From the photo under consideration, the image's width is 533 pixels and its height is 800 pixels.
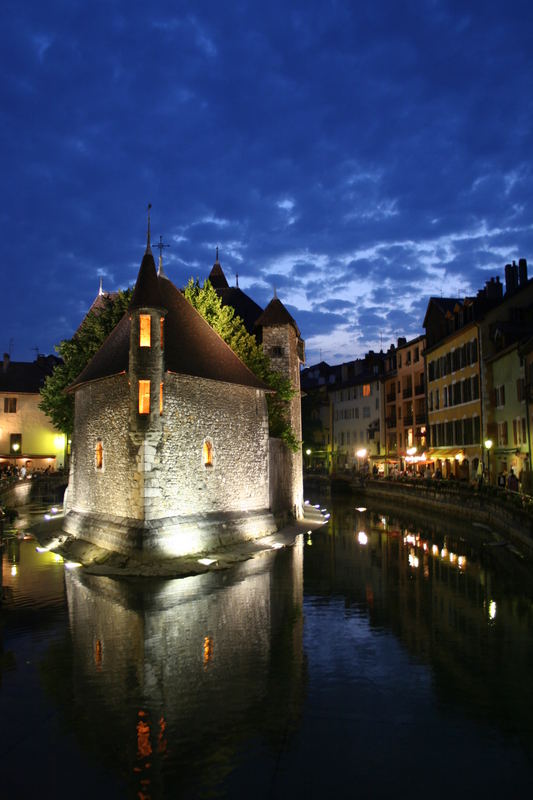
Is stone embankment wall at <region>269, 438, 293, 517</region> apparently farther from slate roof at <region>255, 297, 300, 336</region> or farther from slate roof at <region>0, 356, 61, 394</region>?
slate roof at <region>0, 356, 61, 394</region>

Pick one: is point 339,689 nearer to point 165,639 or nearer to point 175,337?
point 165,639

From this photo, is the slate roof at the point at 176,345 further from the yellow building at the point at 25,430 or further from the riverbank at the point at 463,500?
the yellow building at the point at 25,430

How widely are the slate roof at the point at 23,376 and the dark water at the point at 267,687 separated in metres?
44.3

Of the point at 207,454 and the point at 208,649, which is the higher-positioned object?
the point at 207,454

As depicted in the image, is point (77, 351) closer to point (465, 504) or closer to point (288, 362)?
point (288, 362)

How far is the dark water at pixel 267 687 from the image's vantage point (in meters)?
7.09

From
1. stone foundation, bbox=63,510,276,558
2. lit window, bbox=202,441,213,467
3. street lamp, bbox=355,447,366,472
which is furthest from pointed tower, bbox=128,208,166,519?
street lamp, bbox=355,447,366,472

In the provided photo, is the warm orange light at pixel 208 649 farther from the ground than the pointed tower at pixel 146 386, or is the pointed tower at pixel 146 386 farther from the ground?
the pointed tower at pixel 146 386

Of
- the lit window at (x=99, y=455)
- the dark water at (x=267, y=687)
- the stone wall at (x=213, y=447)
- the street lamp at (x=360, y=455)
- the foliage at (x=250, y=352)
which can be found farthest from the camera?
the street lamp at (x=360, y=455)

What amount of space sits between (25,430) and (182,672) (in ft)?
172

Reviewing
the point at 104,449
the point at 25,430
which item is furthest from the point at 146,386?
the point at 25,430

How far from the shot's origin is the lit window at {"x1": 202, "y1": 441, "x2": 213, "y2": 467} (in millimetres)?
21859

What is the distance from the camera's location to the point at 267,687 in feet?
31.9

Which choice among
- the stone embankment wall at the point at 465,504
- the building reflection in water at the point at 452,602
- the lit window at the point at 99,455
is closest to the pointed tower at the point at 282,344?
the building reflection in water at the point at 452,602
